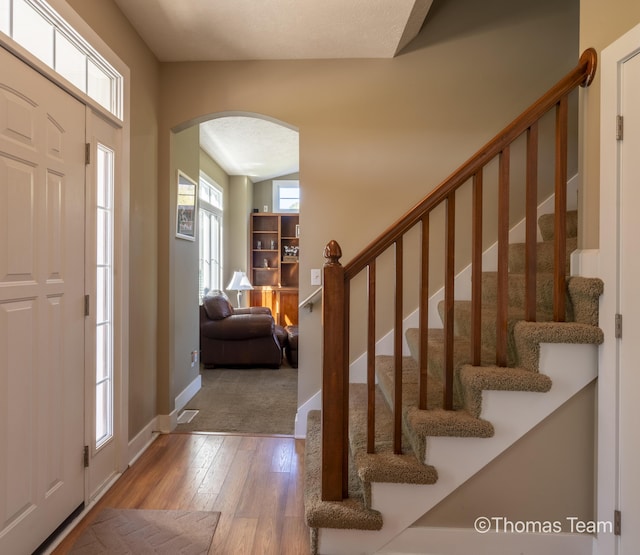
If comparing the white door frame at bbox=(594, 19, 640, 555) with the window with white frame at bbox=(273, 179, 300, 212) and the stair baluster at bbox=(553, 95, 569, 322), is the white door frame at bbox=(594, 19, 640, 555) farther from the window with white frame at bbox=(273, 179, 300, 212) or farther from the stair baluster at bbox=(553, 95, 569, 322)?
the window with white frame at bbox=(273, 179, 300, 212)

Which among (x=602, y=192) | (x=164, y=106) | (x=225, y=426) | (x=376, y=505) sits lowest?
(x=225, y=426)

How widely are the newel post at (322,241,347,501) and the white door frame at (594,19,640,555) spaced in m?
1.04

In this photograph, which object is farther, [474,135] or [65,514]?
[474,135]

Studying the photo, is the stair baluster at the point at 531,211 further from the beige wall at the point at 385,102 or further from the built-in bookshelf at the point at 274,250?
the built-in bookshelf at the point at 274,250

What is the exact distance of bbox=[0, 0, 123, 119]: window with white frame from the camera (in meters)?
1.51

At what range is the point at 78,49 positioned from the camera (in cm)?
189

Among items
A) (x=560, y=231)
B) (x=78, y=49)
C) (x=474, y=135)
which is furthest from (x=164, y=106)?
(x=560, y=231)

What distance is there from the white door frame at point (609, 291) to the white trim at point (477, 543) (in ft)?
0.36

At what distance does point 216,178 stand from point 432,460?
5625mm

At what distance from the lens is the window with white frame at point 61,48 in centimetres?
151

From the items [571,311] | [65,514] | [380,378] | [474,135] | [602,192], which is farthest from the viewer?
[474,135]

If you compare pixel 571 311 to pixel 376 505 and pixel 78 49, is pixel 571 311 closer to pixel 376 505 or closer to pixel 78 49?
pixel 376 505

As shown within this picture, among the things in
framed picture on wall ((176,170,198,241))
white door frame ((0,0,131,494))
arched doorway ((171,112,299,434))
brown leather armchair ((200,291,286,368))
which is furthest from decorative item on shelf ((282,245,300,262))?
white door frame ((0,0,131,494))

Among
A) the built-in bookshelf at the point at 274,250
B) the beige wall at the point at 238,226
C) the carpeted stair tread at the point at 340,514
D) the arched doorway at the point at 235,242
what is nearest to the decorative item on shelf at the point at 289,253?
the built-in bookshelf at the point at 274,250
